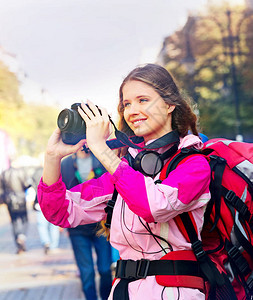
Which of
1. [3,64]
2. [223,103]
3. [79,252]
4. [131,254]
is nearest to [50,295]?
[79,252]

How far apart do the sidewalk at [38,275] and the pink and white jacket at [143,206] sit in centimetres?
322

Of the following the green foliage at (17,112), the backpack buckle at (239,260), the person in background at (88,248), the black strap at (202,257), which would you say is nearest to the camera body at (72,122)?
the black strap at (202,257)

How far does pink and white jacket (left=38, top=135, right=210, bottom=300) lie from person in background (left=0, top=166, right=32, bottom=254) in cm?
591

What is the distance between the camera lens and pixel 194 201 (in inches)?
62.1

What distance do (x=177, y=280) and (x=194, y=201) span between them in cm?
28

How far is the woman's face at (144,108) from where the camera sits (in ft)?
5.87

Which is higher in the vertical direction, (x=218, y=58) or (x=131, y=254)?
(x=131, y=254)

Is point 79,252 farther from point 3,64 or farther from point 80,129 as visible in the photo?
point 3,64

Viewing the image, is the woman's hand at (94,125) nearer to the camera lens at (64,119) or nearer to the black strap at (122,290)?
the camera lens at (64,119)

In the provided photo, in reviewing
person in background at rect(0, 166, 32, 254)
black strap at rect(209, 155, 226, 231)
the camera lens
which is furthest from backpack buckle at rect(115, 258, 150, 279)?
person in background at rect(0, 166, 32, 254)

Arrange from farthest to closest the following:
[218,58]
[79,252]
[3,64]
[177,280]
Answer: [218,58]
[3,64]
[79,252]
[177,280]

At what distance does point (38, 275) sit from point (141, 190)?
4.79 metres

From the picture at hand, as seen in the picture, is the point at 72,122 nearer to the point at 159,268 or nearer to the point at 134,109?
the point at 134,109

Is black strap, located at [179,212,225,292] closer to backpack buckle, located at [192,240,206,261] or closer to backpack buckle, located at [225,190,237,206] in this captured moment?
backpack buckle, located at [192,240,206,261]
